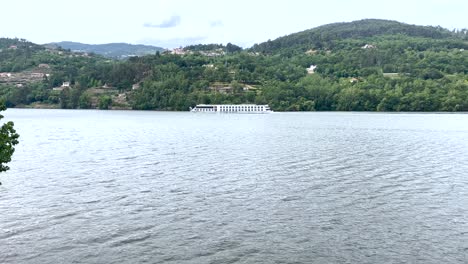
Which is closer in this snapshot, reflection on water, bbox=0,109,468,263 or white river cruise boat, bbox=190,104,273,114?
reflection on water, bbox=0,109,468,263

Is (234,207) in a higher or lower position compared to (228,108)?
higher

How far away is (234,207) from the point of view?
28.7 metres

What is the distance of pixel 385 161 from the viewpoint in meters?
48.9

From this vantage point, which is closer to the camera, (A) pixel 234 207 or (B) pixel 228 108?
(A) pixel 234 207

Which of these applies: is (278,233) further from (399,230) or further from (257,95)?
(257,95)

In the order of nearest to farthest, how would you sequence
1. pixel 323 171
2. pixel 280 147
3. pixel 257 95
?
pixel 323 171
pixel 280 147
pixel 257 95

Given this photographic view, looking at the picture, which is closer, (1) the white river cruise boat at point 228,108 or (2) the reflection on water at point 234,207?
(2) the reflection on water at point 234,207

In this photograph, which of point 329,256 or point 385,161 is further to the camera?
point 385,161

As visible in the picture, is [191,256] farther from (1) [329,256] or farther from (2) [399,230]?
(2) [399,230]

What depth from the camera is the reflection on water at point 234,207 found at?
69.6ft

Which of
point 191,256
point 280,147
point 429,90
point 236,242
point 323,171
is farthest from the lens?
point 429,90

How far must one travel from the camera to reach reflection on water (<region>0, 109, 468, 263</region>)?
21.2 meters

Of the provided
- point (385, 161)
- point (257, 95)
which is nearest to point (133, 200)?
point (385, 161)

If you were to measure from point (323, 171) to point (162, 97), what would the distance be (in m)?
158
